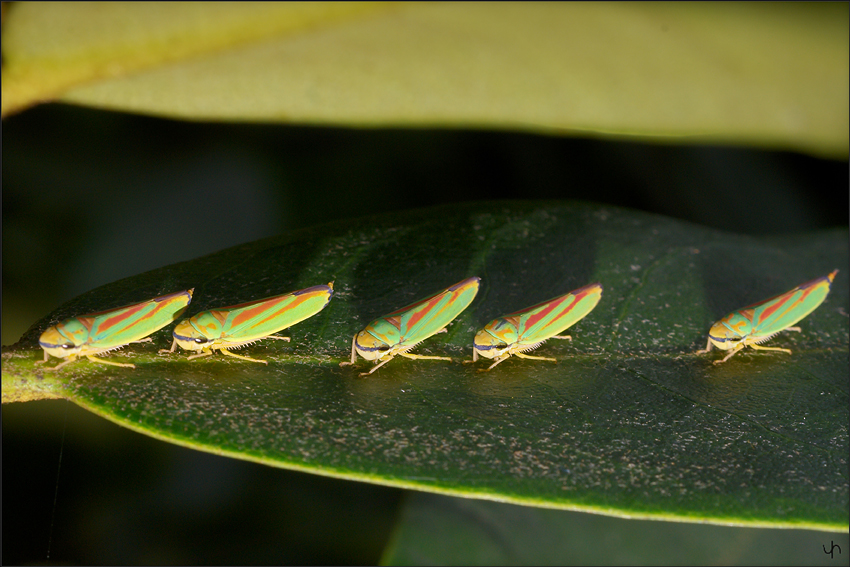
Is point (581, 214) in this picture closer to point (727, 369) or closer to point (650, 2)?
point (727, 369)

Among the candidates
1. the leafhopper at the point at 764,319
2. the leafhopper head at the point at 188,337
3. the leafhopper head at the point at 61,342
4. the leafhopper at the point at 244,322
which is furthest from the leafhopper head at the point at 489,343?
the leafhopper head at the point at 61,342

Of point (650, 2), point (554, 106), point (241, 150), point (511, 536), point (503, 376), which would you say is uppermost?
point (650, 2)

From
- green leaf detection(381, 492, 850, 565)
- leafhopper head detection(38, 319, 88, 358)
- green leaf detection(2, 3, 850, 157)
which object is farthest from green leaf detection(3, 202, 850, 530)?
green leaf detection(381, 492, 850, 565)

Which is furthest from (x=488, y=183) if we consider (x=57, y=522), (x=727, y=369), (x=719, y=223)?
(x=57, y=522)

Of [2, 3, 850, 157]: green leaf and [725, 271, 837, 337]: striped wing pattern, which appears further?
[2, 3, 850, 157]: green leaf

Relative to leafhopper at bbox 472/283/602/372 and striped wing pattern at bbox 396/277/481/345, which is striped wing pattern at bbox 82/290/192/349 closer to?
striped wing pattern at bbox 396/277/481/345

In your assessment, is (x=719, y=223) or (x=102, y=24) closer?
(x=102, y=24)

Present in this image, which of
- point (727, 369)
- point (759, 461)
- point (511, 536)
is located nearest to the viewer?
point (759, 461)
